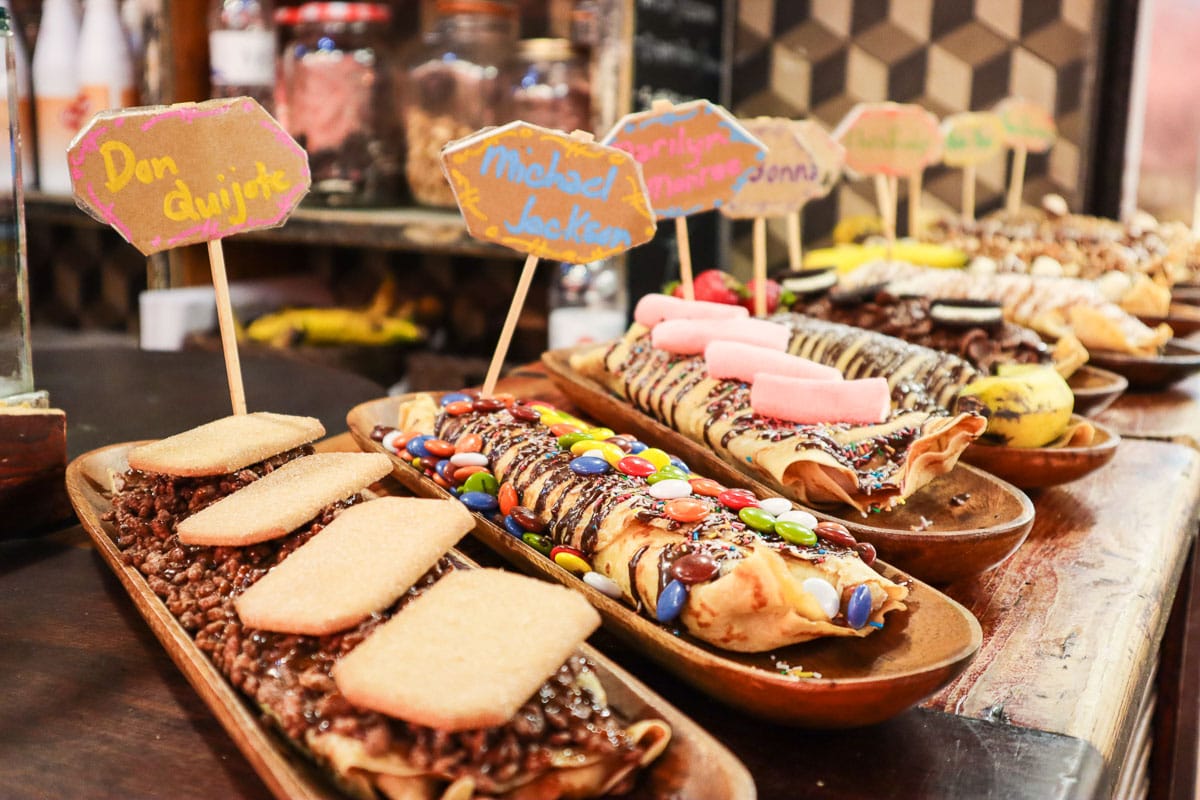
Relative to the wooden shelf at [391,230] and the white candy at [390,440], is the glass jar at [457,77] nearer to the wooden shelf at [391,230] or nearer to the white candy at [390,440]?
the wooden shelf at [391,230]

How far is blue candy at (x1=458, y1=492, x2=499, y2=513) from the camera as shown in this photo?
1206 mm

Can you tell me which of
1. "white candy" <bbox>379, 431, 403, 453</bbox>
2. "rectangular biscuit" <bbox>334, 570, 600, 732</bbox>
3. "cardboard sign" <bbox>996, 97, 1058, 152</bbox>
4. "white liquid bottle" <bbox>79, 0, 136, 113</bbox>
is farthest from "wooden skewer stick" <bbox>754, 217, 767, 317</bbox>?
"white liquid bottle" <bbox>79, 0, 136, 113</bbox>

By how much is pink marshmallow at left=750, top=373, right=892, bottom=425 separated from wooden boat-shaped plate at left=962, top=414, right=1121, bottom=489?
0.61 ft

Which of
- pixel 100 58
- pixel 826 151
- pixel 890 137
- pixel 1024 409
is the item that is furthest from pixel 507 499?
pixel 100 58

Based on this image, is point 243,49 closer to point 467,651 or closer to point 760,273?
point 760,273

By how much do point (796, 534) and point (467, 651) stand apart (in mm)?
402

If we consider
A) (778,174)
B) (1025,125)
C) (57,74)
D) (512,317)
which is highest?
(57,74)

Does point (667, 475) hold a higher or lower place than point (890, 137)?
lower

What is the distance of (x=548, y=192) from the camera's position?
1.44 metres

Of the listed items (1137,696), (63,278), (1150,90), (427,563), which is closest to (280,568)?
(427,563)

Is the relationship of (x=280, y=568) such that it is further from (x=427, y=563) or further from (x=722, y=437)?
(x=722, y=437)

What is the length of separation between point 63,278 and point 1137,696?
4953mm

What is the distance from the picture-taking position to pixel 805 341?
6.19ft

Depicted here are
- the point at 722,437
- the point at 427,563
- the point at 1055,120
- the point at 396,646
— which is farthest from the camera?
the point at 1055,120
